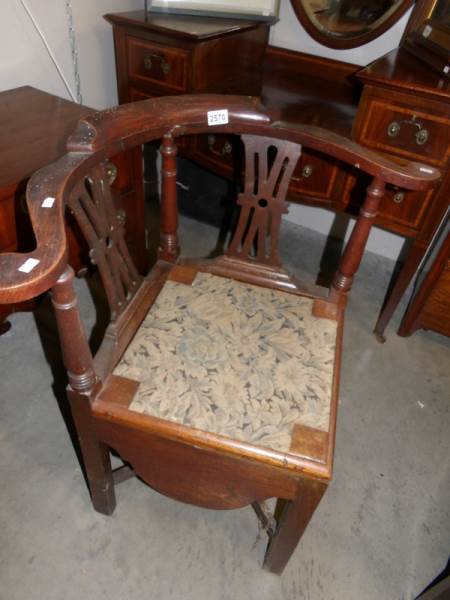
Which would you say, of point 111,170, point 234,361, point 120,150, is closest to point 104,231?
point 120,150

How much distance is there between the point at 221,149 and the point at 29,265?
1139mm

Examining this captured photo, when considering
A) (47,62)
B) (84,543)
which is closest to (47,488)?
(84,543)

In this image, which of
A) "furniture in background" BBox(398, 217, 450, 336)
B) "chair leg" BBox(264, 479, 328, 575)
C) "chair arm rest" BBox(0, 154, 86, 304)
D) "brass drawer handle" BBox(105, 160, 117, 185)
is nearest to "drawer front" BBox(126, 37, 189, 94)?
"brass drawer handle" BBox(105, 160, 117, 185)

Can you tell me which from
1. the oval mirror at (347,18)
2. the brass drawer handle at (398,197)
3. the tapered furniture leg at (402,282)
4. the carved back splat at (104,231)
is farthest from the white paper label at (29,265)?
the oval mirror at (347,18)

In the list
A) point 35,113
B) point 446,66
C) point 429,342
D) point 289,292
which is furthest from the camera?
point 429,342

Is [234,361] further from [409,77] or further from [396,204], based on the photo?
[409,77]

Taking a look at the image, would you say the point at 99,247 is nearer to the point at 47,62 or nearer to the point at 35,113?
the point at 35,113

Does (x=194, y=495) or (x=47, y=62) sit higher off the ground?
(x=47, y=62)

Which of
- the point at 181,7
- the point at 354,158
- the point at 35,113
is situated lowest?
the point at 35,113

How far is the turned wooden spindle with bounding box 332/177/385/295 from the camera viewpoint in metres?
1.02

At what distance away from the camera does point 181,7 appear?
63.2 inches

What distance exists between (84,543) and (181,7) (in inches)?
68.0

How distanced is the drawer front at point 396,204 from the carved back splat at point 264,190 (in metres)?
0.45

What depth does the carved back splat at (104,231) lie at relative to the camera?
87 cm
